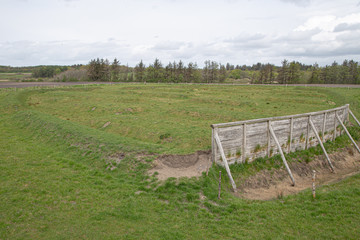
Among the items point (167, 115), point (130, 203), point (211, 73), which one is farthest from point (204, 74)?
point (130, 203)

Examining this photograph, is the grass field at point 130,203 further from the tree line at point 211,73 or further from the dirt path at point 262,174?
the tree line at point 211,73

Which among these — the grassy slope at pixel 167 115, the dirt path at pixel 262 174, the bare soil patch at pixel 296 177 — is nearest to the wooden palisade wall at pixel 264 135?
the dirt path at pixel 262 174

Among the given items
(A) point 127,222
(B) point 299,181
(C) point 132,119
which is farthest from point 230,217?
(C) point 132,119

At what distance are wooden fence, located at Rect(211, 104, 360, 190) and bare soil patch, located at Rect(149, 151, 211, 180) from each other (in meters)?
0.96

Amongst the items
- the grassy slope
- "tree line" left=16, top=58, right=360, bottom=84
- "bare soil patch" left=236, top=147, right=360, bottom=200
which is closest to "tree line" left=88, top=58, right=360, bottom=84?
"tree line" left=16, top=58, right=360, bottom=84

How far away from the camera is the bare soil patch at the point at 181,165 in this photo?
12.6m

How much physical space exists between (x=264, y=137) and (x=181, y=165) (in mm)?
6274

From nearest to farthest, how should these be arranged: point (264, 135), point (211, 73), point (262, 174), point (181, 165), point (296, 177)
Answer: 1. point (181, 165)
2. point (262, 174)
3. point (296, 177)
4. point (264, 135)
5. point (211, 73)

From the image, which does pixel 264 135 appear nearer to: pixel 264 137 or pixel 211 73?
pixel 264 137

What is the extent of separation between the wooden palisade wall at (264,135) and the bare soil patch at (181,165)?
96cm

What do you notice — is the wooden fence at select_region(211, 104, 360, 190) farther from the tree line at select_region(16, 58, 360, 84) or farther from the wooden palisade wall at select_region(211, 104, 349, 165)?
the tree line at select_region(16, 58, 360, 84)

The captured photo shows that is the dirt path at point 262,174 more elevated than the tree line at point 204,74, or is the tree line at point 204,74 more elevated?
the tree line at point 204,74

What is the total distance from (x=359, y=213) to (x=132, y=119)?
71.6ft

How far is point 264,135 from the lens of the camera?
606 inches
